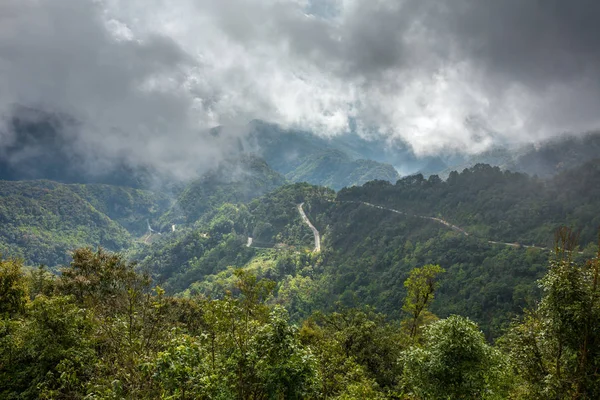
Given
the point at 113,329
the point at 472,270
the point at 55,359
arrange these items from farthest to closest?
the point at 472,270, the point at 55,359, the point at 113,329

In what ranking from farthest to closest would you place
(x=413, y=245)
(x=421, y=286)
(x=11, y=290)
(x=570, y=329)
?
(x=413, y=245)
(x=421, y=286)
(x=11, y=290)
(x=570, y=329)

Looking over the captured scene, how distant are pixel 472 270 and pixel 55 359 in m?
Result: 110

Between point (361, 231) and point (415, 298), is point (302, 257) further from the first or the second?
→ point (415, 298)

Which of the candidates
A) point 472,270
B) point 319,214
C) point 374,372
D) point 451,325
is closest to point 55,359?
point 451,325

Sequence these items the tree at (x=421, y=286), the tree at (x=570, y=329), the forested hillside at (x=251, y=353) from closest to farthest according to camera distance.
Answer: the forested hillside at (x=251, y=353) < the tree at (x=570, y=329) < the tree at (x=421, y=286)

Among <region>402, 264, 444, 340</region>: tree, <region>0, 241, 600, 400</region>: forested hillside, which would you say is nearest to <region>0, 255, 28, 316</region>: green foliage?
<region>0, 241, 600, 400</region>: forested hillside

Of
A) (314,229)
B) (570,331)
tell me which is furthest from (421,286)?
(314,229)

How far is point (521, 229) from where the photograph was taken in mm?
116438

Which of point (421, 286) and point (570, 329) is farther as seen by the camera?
point (421, 286)

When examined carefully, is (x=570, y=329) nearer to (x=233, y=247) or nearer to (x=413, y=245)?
(x=413, y=245)

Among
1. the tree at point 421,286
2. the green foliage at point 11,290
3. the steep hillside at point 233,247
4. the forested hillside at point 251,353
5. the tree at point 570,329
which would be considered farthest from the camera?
the steep hillside at point 233,247

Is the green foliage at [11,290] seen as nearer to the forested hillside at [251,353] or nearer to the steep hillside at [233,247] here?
the forested hillside at [251,353]

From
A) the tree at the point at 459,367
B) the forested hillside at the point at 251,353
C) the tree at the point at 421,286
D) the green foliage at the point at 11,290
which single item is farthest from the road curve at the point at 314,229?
the forested hillside at the point at 251,353

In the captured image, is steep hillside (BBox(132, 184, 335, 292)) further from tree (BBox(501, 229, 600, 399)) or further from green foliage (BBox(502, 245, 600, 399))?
tree (BBox(501, 229, 600, 399))
